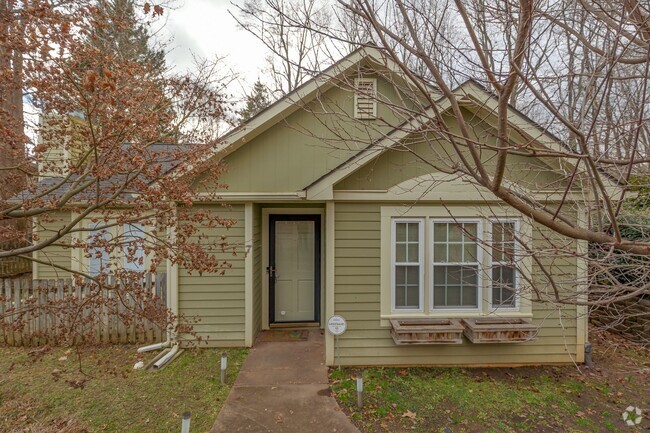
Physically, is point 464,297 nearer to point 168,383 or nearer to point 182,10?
point 168,383

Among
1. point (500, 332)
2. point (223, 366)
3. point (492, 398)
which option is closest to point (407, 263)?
point (500, 332)

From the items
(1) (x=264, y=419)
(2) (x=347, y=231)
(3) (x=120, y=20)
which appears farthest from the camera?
(2) (x=347, y=231)

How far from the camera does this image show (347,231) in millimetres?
5270

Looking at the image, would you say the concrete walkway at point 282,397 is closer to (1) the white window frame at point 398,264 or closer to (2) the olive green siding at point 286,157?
(1) the white window frame at point 398,264

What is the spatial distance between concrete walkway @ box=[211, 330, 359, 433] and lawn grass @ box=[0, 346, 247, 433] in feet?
0.72

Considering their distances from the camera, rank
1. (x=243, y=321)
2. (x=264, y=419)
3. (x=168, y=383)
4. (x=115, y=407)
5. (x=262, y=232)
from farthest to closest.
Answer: (x=262, y=232), (x=243, y=321), (x=168, y=383), (x=115, y=407), (x=264, y=419)

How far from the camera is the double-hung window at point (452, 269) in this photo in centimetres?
531

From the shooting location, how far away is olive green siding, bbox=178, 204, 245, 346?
19.4ft

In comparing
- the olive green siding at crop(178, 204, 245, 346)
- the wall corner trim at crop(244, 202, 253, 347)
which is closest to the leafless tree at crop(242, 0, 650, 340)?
the wall corner trim at crop(244, 202, 253, 347)

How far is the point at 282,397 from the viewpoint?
4.36 meters

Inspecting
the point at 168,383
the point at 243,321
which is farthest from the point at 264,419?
the point at 243,321

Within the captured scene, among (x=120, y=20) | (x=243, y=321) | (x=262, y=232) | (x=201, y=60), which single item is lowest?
(x=243, y=321)

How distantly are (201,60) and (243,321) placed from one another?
558 cm

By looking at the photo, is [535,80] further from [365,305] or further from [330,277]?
[365,305]
